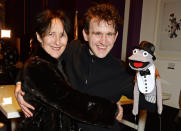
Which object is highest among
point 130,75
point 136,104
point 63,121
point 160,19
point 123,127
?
point 160,19

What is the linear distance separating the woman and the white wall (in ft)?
7.30

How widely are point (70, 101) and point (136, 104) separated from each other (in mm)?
366

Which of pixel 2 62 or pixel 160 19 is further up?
pixel 160 19

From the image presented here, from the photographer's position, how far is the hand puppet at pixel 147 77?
36.4 inches

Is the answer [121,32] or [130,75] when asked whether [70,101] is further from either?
[121,32]

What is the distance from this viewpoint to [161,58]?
3025 mm

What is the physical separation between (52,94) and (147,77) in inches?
18.8

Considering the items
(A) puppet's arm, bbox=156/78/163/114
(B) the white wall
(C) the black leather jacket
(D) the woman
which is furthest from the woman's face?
(B) the white wall

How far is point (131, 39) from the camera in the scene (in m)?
3.22

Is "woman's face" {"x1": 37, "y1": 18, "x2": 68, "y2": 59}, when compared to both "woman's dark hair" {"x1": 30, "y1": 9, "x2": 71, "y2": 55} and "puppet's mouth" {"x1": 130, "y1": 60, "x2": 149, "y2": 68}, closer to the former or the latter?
"woman's dark hair" {"x1": 30, "y1": 9, "x2": 71, "y2": 55}

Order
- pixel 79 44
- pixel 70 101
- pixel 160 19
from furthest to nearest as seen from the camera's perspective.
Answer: pixel 160 19, pixel 79 44, pixel 70 101

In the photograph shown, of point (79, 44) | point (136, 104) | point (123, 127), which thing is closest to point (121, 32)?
point (123, 127)

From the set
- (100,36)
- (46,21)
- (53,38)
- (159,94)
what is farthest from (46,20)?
(159,94)

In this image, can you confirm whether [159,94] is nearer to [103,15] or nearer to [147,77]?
[147,77]
